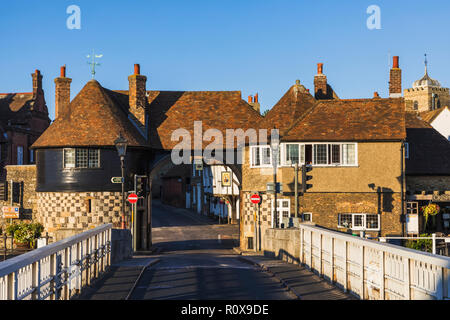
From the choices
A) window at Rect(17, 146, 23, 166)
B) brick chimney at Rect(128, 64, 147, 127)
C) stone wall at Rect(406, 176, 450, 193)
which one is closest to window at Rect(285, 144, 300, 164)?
stone wall at Rect(406, 176, 450, 193)

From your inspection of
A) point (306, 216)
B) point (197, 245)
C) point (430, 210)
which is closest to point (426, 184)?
point (430, 210)

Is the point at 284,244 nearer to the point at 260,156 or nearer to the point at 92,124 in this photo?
the point at 260,156

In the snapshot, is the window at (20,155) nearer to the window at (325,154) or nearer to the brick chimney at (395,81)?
the window at (325,154)

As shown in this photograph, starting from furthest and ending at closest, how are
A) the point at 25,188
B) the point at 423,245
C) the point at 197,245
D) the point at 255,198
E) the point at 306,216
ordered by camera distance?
the point at 197,245 < the point at 25,188 < the point at 306,216 < the point at 255,198 < the point at 423,245

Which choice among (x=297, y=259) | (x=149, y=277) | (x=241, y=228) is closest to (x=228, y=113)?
(x=241, y=228)

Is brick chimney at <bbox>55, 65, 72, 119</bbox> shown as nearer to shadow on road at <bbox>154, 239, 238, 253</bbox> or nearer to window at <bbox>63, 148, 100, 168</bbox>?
window at <bbox>63, 148, 100, 168</bbox>

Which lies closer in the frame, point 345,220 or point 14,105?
point 345,220

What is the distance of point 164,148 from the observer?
129ft

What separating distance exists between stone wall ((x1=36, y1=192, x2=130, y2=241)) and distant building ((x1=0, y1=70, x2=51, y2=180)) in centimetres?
1907

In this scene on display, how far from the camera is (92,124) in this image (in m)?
37.5

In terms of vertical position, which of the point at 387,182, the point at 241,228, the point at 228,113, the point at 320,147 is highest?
the point at 228,113

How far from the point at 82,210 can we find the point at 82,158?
3261 millimetres

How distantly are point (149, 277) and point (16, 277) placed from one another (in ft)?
27.5
